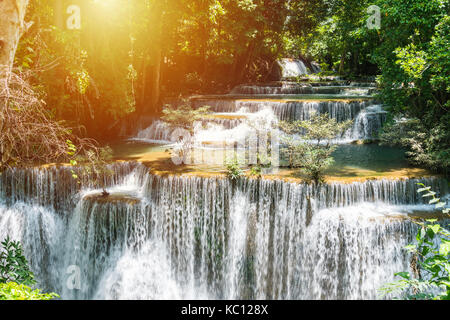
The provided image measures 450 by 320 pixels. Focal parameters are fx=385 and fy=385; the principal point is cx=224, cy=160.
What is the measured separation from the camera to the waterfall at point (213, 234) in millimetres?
7957

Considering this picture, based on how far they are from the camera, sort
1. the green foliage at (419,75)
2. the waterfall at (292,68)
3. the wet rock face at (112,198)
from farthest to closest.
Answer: the waterfall at (292,68)
the green foliage at (419,75)
the wet rock face at (112,198)

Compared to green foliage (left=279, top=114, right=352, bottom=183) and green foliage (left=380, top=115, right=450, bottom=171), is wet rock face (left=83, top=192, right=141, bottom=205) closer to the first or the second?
green foliage (left=279, top=114, right=352, bottom=183)

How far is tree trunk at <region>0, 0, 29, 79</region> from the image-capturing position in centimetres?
370

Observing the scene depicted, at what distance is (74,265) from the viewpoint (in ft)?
30.4

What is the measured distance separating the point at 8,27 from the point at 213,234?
6114 millimetres

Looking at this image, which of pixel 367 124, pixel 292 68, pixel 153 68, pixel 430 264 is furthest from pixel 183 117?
pixel 292 68

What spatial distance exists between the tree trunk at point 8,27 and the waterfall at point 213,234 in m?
5.29

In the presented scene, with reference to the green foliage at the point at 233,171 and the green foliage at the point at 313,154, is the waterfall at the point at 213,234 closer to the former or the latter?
the green foliage at the point at 233,171

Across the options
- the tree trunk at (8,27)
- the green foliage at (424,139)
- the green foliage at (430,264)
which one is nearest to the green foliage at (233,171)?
the green foliage at (424,139)

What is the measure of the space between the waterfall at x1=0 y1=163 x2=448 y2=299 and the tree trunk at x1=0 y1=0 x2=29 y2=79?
5.29 m

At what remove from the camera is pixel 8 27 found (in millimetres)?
3740

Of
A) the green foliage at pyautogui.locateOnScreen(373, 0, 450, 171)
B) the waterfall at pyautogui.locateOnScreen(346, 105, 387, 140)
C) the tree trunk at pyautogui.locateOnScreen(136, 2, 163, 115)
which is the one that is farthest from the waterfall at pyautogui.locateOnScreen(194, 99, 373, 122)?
the tree trunk at pyautogui.locateOnScreen(136, 2, 163, 115)

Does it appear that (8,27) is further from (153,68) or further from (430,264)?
(153,68)
